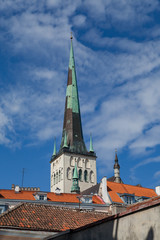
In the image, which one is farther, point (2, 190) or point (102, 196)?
point (102, 196)

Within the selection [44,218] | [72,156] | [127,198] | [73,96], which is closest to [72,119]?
[73,96]

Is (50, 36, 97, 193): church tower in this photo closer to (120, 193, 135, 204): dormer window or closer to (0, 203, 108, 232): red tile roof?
(120, 193, 135, 204): dormer window

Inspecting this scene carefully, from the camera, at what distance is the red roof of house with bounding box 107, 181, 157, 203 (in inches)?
2141

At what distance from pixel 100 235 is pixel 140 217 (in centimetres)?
311

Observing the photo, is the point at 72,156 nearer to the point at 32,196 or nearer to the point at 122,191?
the point at 122,191

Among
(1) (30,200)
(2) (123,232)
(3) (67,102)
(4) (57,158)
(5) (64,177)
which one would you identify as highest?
(3) (67,102)

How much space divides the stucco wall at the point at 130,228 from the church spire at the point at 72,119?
71504 mm

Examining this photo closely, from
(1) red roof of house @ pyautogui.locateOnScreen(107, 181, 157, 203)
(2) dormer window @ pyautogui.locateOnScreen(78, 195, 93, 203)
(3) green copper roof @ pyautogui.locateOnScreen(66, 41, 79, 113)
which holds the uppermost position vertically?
(3) green copper roof @ pyautogui.locateOnScreen(66, 41, 79, 113)

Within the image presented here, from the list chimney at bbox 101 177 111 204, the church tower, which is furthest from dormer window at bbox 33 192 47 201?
the church tower

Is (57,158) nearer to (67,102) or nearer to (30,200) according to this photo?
(67,102)

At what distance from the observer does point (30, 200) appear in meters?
48.3

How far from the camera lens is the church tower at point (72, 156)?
86.2 m

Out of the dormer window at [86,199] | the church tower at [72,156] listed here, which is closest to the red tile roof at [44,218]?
the dormer window at [86,199]

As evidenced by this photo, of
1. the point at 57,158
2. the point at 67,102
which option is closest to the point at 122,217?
the point at 57,158
